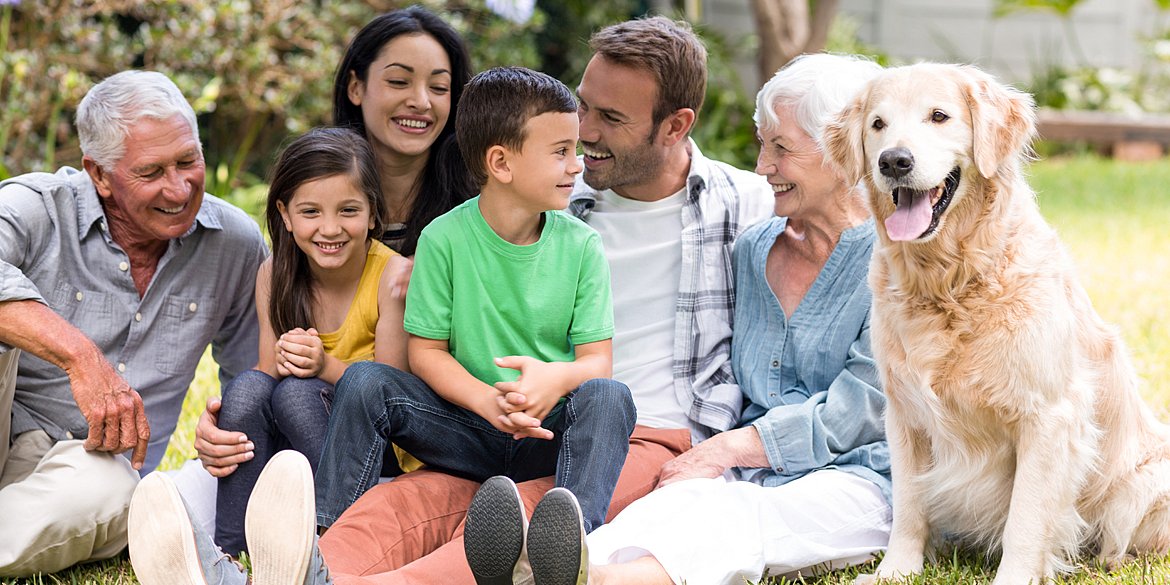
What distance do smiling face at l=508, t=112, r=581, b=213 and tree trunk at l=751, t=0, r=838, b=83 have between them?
19.9ft

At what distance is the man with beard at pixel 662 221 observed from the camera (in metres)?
3.23

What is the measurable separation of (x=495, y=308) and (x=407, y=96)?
0.83m

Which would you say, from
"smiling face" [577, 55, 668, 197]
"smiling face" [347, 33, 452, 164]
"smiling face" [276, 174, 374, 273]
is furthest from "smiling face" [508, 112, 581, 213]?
"smiling face" [347, 33, 452, 164]

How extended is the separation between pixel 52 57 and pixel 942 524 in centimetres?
606

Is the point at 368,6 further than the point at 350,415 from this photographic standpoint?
Yes

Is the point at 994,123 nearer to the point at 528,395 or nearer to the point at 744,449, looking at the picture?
the point at 744,449

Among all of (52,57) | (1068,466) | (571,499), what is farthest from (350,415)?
(52,57)

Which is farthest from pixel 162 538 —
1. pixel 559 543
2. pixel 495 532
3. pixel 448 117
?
pixel 448 117

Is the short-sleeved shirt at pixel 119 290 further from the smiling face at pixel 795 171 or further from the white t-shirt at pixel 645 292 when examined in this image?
the smiling face at pixel 795 171

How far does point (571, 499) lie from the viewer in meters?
2.34

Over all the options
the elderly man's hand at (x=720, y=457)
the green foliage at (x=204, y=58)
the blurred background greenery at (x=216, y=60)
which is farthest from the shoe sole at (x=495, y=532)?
the green foliage at (x=204, y=58)

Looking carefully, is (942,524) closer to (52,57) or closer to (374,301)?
(374,301)

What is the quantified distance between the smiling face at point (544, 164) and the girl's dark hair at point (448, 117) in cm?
53

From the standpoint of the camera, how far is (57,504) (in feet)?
9.62
